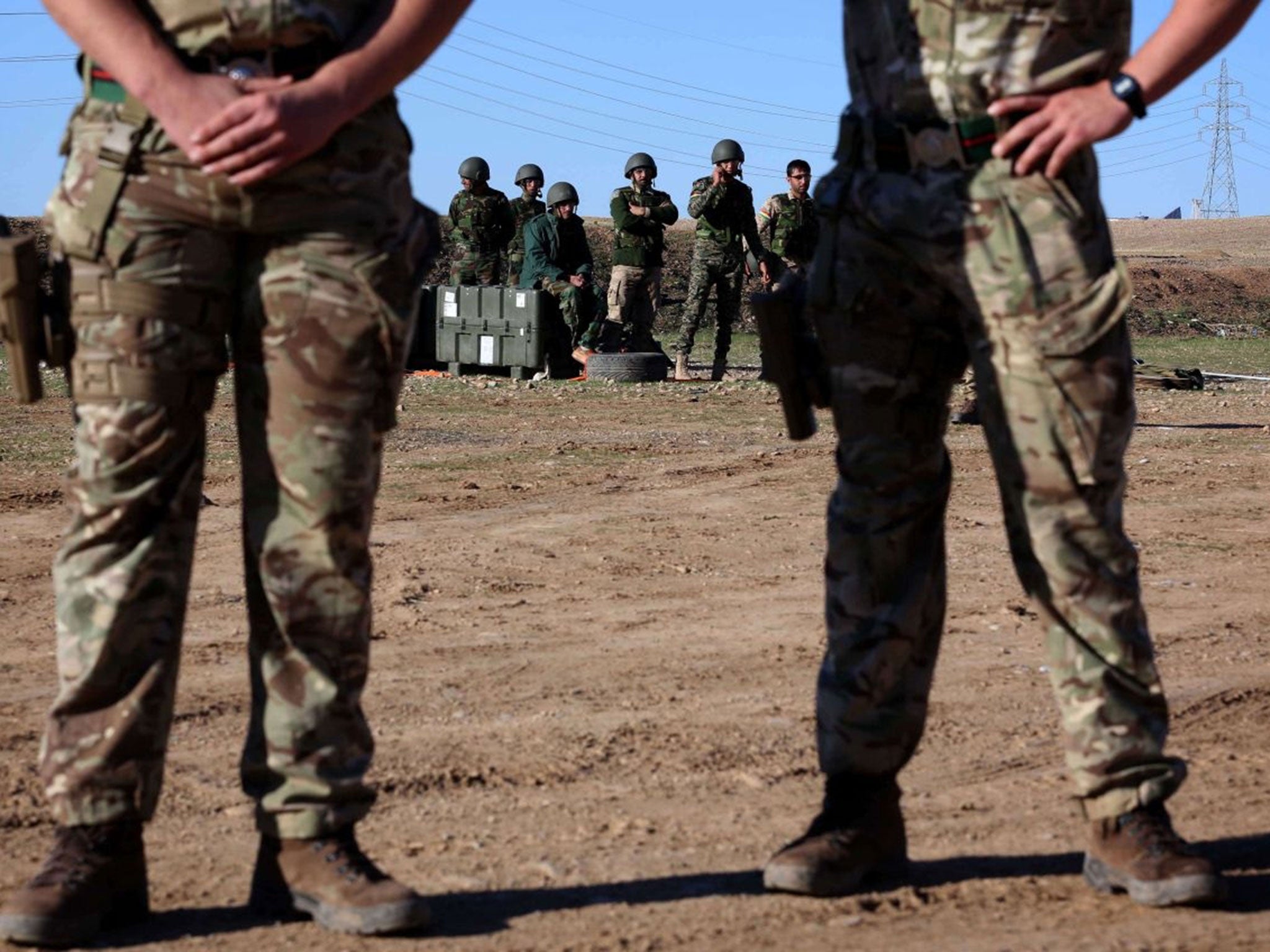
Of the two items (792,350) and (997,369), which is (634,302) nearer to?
(792,350)

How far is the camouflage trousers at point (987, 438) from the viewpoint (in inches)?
122

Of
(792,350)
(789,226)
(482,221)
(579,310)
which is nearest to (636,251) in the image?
(579,310)

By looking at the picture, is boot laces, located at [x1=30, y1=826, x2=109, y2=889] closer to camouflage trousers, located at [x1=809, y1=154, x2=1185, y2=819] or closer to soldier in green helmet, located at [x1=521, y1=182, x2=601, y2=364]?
camouflage trousers, located at [x1=809, y1=154, x2=1185, y2=819]

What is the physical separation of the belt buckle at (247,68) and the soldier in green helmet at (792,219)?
15.2 m

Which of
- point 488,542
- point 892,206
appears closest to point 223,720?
point 892,206

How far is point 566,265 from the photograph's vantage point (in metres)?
18.7

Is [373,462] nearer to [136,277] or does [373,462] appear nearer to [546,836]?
[136,277]

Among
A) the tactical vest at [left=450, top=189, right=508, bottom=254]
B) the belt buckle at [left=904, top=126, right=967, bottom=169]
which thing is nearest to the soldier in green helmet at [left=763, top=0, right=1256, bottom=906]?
the belt buckle at [left=904, top=126, right=967, bottom=169]

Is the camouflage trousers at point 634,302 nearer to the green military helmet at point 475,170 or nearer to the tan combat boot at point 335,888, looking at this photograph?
the green military helmet at point 475,170

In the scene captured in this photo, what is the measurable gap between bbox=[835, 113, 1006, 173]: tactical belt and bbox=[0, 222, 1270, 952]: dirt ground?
48.7 inches

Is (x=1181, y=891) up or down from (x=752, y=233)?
Answer: down

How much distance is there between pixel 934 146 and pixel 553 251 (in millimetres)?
15397

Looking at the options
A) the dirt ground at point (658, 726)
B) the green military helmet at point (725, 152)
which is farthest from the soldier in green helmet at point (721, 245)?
the dirt ground at point (658, 726)

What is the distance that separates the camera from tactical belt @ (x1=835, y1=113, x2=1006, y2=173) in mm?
3164
